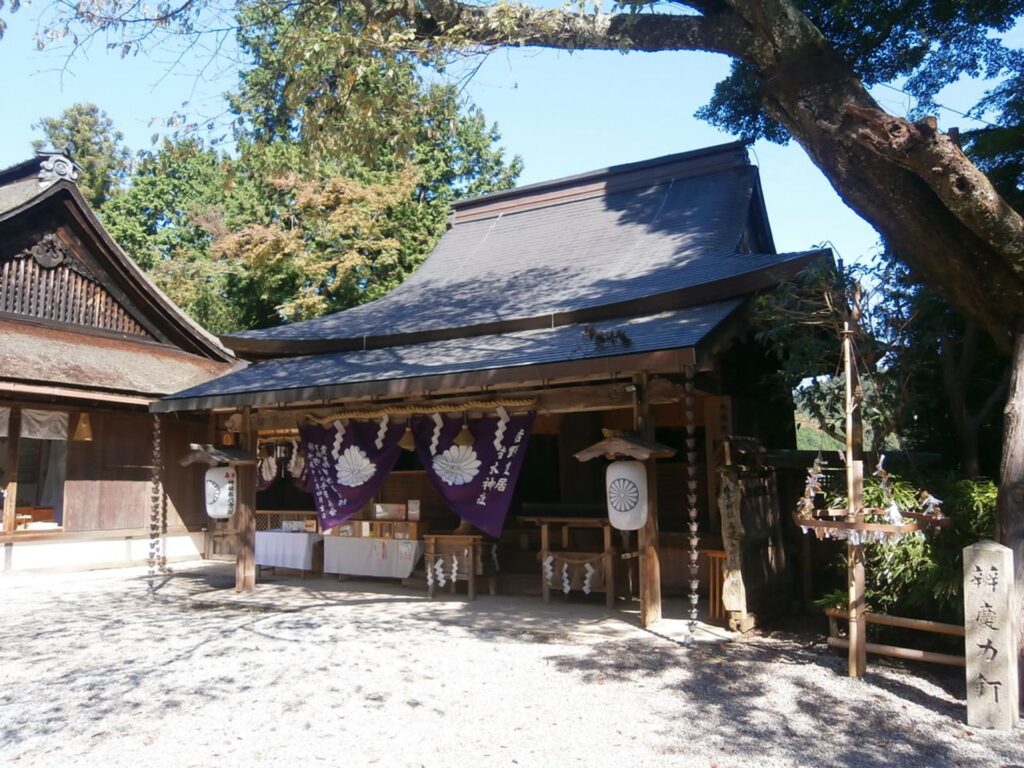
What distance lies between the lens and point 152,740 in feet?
14.9

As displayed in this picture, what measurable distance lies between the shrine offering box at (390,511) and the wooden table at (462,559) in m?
0.81

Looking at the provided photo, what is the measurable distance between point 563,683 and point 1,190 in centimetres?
1380

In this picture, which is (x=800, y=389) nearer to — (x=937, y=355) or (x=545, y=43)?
(x=937, y=355)

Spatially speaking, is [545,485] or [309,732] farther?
[545,485]

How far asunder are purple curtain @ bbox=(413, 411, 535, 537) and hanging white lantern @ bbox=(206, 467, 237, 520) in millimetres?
2831

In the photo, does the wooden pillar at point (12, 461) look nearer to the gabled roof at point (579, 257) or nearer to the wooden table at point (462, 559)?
the gabled roof at point (579, 257)

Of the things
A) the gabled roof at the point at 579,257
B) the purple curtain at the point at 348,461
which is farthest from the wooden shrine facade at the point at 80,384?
the gabled roof at the point at 579,257

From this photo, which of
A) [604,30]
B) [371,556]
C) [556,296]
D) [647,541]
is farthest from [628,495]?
[371,556]

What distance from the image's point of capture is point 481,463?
327 inches

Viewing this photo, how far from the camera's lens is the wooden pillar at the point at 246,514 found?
976 centimetres

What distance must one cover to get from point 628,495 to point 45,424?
30.8 feet

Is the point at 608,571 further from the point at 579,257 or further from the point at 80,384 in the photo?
the point at 80,384

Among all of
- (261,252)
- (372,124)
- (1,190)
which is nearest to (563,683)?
(372,124)

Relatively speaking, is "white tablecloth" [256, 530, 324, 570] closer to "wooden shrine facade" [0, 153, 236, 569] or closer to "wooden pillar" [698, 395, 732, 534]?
"wooden shrine facade" [0, 153, 236, 569]
